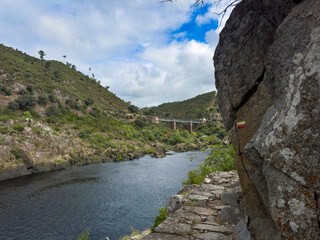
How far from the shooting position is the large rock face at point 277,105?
1907 millimetres

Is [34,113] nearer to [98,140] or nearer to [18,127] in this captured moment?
[18,127]

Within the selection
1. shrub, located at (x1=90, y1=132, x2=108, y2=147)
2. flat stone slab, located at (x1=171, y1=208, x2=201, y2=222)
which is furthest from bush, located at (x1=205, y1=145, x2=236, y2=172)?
shrub, located at (x1=90, y1=132, x2=108, y2=147)

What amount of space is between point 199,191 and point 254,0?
5.38m

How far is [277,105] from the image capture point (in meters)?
2.41

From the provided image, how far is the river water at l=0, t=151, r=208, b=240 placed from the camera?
10.8 meters

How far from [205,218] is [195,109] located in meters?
95.3

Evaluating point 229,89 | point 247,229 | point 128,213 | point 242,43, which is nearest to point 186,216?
point 247,229

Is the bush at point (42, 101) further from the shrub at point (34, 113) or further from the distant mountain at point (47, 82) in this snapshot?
the shrub at point (34, 113)

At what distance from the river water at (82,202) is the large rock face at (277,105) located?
9021mm

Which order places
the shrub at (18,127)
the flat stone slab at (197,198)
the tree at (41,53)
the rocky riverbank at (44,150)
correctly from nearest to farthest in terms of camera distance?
the flat stone slab at (197,198), the rocky riverbank at (44,150), the shrub at (18,127), the tree at (41,53)

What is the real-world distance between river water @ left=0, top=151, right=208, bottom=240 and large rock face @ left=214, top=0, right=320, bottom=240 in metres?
9.02

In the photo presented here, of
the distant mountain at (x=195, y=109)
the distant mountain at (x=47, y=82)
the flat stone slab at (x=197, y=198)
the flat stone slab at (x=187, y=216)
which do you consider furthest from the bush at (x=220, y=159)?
the distant mountain at (x=195, y=109)

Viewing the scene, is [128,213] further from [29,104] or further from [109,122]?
[109,122]

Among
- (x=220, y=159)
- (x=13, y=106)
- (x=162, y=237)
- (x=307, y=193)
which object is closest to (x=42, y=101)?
(x=13, y=106)
